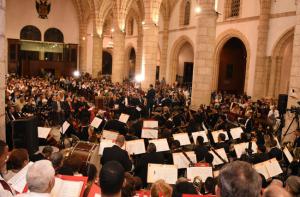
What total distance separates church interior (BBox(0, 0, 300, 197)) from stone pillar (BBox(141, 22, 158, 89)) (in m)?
0.07

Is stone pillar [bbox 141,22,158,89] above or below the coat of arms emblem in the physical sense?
below

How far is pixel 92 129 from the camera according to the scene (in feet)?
30.5

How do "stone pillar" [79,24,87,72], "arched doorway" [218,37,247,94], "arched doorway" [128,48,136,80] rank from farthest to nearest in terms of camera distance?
1. "arched doorway" [128,48,136,80]
2. "stone pillar" [79,24,87,72]
3. "arched doorway" [218,37,247,94]

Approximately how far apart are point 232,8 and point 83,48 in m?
19.8

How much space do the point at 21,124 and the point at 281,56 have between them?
17.2 meters

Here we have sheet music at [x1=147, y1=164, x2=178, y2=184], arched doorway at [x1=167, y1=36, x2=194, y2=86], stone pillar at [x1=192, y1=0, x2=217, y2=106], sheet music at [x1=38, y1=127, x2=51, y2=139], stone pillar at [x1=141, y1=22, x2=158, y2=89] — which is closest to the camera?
sheet music at [x1=147, y1=164, x2=178, y2=184]

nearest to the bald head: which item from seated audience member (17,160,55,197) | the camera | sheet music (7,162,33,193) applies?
sheet music (7,162,33,193)

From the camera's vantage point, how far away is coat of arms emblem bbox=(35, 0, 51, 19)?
111 ft

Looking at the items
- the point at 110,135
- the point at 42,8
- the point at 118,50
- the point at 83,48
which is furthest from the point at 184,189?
the point at 42,8

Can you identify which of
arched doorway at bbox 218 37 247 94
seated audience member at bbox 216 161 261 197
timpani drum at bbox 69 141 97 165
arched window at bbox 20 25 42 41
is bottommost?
timpani drum at bbox 69 141 97 165

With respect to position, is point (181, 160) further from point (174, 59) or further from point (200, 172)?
point (174, 59)

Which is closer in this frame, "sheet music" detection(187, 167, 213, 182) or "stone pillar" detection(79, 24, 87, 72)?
"sheet music" detection(187, 167, 213, 182)

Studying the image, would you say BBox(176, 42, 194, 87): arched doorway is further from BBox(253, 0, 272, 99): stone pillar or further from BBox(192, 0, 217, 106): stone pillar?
BBox(192, 0, 217, 106): stone pillar

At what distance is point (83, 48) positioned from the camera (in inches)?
1427
